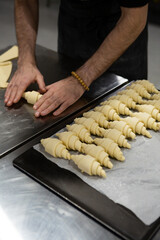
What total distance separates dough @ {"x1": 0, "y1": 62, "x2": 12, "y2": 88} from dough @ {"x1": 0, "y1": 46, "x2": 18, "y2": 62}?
72mm

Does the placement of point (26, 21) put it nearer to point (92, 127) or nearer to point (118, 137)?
point (92, 127)

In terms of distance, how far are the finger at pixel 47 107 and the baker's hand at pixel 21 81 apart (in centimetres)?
14

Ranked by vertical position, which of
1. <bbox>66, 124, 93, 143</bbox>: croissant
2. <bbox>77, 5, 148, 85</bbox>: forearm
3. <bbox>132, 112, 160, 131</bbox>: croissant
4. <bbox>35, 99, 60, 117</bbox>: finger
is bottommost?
<bbox>35, 99, 60, 117</bbox>: finger

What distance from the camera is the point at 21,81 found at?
169cm

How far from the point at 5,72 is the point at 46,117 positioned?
56 cm

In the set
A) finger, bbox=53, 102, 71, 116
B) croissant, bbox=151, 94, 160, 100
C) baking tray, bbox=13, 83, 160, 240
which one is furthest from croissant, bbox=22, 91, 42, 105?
croissant, bbox=151, 94, 160, 100

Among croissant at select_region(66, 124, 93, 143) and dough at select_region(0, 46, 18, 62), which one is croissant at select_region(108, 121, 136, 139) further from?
dough at select_region(0, 46, 18, 62)

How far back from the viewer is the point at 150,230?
94 centimetres

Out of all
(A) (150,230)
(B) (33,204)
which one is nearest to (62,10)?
(B) (33,204)

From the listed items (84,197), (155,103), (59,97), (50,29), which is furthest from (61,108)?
(50,29)

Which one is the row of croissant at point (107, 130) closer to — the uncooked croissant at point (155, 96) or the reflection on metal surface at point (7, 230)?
the uncooked croissant at point (155, 96)

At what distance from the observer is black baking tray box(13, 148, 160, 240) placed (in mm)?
937

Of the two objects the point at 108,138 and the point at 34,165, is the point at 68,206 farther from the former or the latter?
the point at 108,138

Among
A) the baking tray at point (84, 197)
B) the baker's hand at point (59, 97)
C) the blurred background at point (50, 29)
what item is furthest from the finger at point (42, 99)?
the blurred background at point (50, 29)
